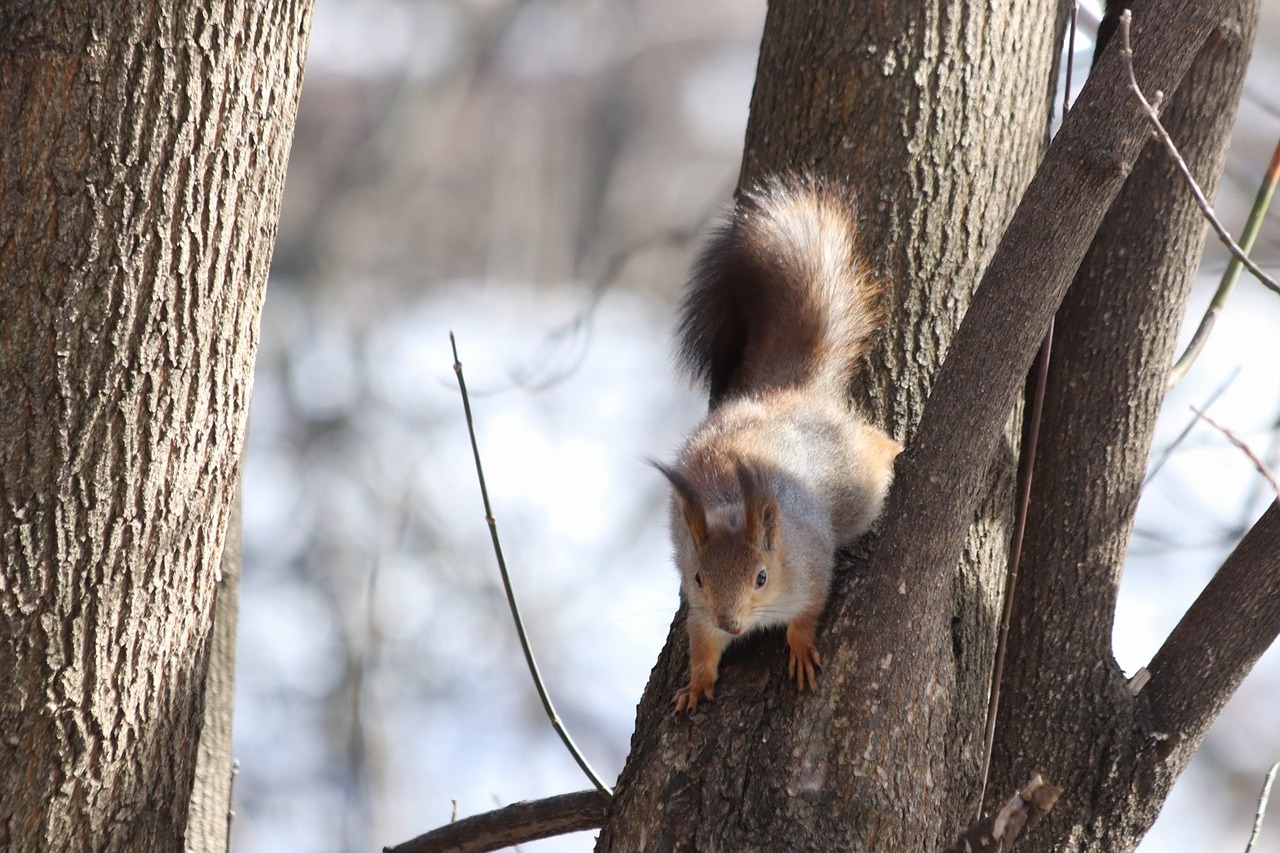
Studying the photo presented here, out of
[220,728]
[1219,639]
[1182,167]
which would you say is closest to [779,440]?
[1219,639]

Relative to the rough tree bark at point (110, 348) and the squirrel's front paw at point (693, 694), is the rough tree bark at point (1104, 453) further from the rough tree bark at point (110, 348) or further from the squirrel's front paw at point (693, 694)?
the rough tree bark at point (110, 348)

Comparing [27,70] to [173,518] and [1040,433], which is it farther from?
[1040,433]

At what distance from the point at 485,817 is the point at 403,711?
5.76 meters

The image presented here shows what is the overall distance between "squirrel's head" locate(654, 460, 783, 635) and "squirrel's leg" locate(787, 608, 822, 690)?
14cm

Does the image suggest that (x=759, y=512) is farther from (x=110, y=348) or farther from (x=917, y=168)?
(x=110, y=348)

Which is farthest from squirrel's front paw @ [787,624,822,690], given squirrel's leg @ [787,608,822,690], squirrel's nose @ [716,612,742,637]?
squirrel's nose @ [716,612,742,637]

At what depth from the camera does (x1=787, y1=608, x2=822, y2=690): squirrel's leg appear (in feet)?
6.61

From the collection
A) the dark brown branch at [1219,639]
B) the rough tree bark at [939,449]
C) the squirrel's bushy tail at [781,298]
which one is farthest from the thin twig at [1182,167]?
the dark brown branch at [1219,639]

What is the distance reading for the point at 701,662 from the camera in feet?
7.30

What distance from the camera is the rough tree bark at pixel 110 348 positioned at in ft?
6.17

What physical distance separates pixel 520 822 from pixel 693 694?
22.9 inches

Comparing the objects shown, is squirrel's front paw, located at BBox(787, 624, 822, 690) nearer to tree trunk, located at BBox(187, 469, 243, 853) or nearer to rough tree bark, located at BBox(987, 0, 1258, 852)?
rough tree bark, located at BBox(987, 0, 1258, 852)

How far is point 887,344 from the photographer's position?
8.02 feet

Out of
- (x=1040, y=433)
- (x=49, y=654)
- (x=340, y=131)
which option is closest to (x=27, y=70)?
(x=49, y=654)
